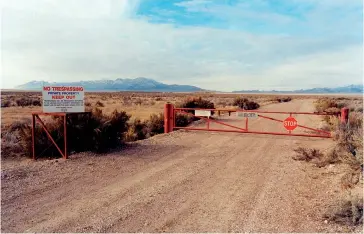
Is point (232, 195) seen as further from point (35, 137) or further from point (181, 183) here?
point (35, 137)

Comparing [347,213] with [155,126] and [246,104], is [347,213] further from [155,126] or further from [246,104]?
[246,104]

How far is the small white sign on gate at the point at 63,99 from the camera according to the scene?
453 inches

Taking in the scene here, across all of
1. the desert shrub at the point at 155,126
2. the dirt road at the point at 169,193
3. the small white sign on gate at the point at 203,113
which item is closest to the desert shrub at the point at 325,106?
the desert shrub at the point at 155,126

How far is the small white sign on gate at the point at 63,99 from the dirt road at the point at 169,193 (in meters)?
1.66

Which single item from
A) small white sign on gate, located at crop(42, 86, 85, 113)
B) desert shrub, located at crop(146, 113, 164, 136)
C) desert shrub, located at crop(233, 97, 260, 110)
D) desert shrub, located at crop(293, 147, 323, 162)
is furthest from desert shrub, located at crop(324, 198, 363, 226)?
desert shrub, located at crop(233, 97, 260, 110)

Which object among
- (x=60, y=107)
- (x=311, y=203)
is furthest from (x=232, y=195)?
(x=60, y=107)

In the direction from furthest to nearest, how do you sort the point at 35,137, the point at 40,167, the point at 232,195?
the point at 35,137
the point at 40,167
the point at 232,195

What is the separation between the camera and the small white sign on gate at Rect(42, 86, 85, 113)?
1151cm

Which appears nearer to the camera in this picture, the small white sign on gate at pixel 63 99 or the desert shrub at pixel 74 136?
the small white sign on gate at pixel 63 99

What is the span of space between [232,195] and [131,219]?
2.46m

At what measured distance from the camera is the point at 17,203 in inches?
289

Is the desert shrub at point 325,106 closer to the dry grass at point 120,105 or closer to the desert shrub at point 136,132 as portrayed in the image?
the dry grass at point 120,105

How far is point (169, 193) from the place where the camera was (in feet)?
25.9

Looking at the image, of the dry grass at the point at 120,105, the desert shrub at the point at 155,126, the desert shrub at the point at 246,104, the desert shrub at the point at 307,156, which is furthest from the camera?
the desert shrub at the point at 246,104
